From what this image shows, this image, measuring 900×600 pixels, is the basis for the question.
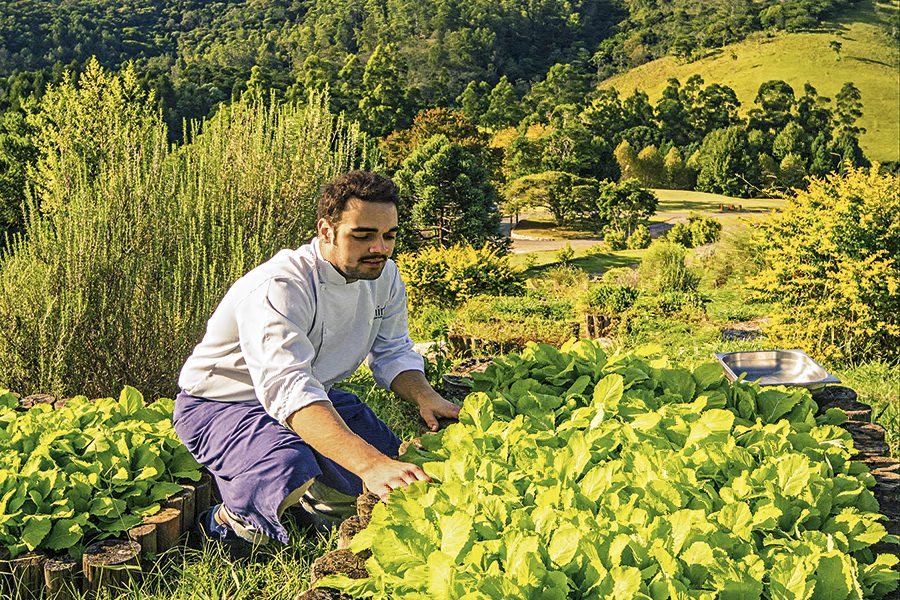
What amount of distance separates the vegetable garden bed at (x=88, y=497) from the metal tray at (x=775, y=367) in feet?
6.00

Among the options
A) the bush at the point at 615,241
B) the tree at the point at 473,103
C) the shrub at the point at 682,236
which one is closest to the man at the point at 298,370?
the shrub at the point at 682,236

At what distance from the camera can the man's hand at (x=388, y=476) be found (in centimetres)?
192

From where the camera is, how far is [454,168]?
2253 cm

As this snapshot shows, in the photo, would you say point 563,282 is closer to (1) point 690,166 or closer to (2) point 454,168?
(2) point 454,168

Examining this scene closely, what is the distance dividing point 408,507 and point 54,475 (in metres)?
1.13

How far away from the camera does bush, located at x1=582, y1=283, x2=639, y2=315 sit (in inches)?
366

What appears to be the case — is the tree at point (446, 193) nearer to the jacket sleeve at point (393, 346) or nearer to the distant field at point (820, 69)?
the jacket sleeve at point (393, 346)

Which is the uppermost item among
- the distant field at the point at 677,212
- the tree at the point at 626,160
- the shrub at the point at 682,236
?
the shrub at the point at 682,236

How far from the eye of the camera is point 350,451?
2021mm

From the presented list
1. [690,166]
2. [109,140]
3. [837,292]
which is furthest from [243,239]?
[690,166]

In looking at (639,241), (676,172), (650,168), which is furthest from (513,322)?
(676,172)

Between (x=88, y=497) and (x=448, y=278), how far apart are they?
8.11 metres

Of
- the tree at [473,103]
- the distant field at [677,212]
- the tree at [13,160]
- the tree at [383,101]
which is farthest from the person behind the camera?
the tree at [473,103]

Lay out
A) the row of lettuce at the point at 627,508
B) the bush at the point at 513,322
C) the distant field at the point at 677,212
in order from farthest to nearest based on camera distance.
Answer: the distant field at the point at 677,212 < the bush at the point at 513,322 < the row of lettuce at the point at 627,508
